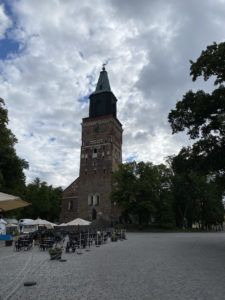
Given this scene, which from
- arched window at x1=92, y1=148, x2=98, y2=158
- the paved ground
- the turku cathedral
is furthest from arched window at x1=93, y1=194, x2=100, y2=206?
the paved ground

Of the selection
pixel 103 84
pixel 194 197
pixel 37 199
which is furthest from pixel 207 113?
pixel 37 199

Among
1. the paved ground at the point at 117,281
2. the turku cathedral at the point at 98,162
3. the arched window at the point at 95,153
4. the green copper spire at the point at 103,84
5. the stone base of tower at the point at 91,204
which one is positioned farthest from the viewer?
the green copper spire at the point at 103,84

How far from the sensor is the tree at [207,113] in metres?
16.0

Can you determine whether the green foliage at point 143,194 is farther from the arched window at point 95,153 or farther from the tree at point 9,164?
the tree at point 9,164

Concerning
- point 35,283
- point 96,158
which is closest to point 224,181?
point 35,283

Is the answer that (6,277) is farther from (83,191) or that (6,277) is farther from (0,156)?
(83,191)

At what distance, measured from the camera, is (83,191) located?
50.5 meters

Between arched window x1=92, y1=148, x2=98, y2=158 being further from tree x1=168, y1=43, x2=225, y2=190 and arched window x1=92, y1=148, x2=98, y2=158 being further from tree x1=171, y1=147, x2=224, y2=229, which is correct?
tree x1=168, y1=43, x2=225, y2=190

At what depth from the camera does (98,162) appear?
50.6 m

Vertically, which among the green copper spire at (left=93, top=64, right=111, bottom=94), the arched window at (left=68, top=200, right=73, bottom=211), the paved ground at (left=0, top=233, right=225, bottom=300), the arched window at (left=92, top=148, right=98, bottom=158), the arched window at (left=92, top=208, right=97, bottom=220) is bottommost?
the paved ground at (left=0, top=233, right=225, bottom=300)

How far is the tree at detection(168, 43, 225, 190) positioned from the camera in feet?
52.4

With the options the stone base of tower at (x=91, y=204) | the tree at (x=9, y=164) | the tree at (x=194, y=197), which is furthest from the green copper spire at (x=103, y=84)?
the tree at (x=9, y=164)

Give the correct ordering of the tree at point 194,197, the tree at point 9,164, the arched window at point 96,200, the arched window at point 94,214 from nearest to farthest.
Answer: the tree at point 9,164 < the tree at point 194,197 < the arched window at point 94,214 < the arched window at point 96,200

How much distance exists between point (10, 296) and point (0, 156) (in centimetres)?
1911
